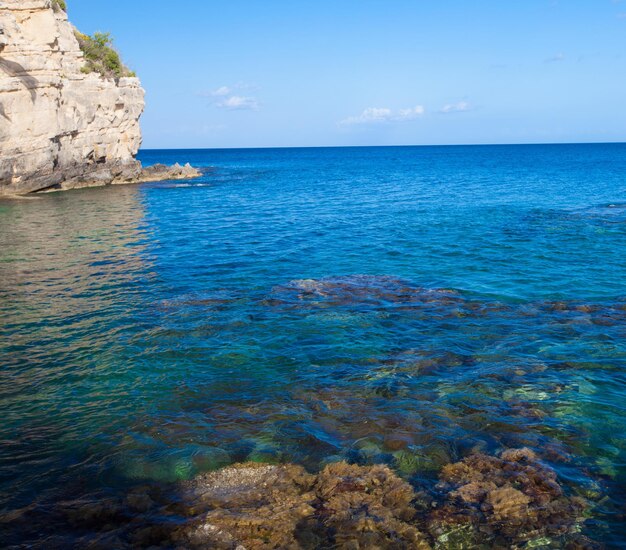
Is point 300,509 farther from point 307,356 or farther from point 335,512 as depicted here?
point 307,356

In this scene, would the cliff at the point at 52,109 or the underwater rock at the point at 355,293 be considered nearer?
the underwater rock at the point at 355,293

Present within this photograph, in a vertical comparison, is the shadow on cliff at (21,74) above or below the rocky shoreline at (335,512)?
above

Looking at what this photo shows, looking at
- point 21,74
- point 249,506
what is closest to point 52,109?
point 21,74

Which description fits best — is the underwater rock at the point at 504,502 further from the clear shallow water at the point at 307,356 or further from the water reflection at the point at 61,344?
the water reflection at the point at 61,344

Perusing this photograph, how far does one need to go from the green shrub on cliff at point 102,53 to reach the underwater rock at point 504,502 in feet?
209

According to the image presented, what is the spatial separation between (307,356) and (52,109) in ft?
138

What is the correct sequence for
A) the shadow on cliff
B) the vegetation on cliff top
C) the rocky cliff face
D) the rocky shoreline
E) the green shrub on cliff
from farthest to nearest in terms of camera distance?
the green shrub on cliff → the vegetation on cliff top → the rocky cliff face → the shadow on cliff → the rocky shoreline

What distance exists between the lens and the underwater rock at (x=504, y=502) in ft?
22.5

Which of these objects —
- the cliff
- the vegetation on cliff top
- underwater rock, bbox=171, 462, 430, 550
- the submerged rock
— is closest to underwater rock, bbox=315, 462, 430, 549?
underwater rock, bbox=171, 462, 430, 550

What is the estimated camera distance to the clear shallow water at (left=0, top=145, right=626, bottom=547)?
8.70 metres

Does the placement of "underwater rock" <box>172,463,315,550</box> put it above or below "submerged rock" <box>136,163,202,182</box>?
below

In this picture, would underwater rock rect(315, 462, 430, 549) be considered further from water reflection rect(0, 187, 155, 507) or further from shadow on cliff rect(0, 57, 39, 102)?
shadow on cliff rect(0, 57, 39, 102)

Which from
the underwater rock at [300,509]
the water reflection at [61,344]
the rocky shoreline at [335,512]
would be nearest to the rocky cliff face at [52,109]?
the water reflection at [61,344]

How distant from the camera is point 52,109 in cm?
4453
